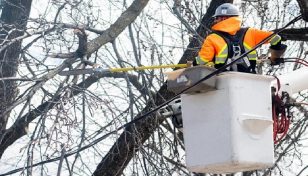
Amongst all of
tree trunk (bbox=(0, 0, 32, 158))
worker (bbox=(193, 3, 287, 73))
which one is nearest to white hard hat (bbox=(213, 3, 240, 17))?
worker (bbox=(193, 3, 287, 73))

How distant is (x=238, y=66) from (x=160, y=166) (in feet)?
9.02

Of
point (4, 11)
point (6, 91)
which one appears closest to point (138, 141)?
point (6, 91)

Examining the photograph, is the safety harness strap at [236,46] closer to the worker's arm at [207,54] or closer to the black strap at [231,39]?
the black strap at [231,39]

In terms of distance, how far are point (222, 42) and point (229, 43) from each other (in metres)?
0.07

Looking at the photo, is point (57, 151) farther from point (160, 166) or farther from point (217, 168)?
point (160, 166)

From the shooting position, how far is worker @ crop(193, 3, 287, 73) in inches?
255

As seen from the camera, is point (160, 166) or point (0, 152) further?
point (0, 152)

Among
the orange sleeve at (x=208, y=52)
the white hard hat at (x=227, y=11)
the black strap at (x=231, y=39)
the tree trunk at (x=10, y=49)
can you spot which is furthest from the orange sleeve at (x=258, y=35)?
the tree trunk at (x=10, y=49)

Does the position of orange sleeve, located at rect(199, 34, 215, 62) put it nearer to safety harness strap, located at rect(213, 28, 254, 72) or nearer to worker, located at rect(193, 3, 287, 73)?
worker, located at rect(193, 3, 287, 73)

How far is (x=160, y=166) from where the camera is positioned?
9.03m

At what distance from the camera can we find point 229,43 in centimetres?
653

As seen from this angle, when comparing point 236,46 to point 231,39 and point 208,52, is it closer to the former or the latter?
point 231,39

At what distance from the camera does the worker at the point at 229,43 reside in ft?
21.3

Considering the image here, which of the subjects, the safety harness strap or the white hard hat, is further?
the white hard hat
